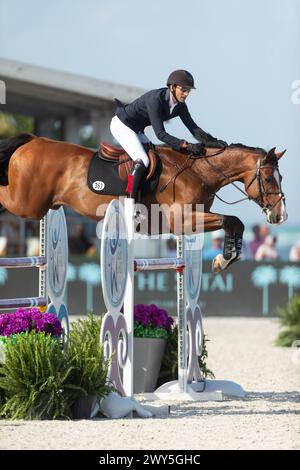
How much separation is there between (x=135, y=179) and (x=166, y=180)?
0.28 metres

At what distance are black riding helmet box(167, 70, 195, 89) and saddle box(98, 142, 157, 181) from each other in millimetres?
654

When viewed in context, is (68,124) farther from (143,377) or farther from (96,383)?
(96,383)

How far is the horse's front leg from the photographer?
6.20 meters

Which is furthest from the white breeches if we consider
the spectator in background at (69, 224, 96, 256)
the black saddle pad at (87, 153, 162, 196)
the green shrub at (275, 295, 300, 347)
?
the spectator in background at (69, 224, 96, 256)

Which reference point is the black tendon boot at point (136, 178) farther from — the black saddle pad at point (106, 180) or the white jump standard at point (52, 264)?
the white jump standard at point (52, 264)

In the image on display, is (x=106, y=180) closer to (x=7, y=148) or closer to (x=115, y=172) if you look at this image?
(x=115, y=172)

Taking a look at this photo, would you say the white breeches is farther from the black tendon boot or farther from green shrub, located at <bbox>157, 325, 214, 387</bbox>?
green shrub, located at <bbox>157, 325, 214, 387</bbox>

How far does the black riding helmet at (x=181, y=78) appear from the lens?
608cm

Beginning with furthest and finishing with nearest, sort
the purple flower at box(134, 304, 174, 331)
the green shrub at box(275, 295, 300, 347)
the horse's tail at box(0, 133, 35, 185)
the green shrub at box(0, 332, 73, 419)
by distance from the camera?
the green shrub at box(275, 295, 300, 347) → the horse's tail at box(0, 133, 35, 185) → the purple flower at box(134, 304, 174, 331) → the green shrub at box(0, 332, 73, 419)

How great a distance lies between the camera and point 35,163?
6797 millimetres

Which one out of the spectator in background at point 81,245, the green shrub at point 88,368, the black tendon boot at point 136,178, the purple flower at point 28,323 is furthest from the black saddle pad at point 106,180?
the spectator in background at point 81,245
